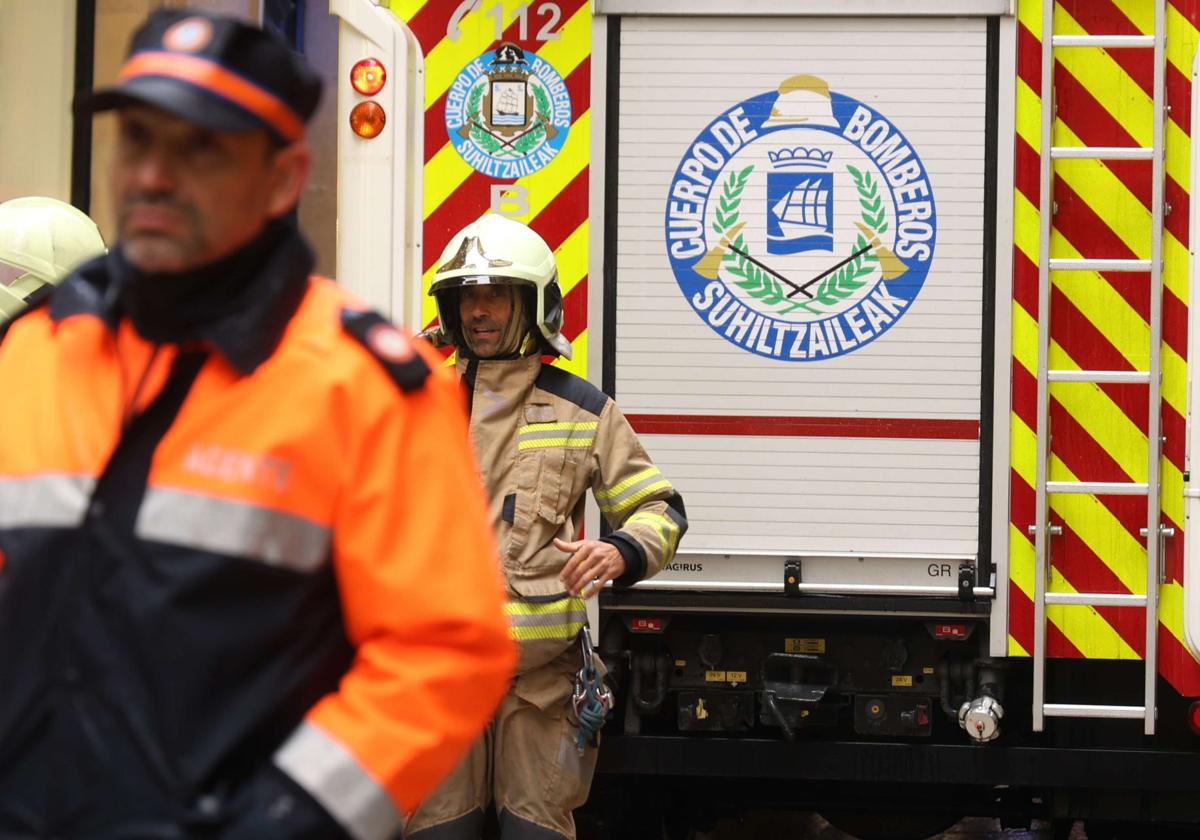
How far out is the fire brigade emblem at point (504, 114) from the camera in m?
5.26

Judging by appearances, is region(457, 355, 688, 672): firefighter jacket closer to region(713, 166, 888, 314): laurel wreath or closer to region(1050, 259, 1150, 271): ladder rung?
region(713, 166, 888, 314): laurel wreath

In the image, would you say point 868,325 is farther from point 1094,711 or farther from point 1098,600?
point 1094,711

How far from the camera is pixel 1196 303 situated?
16.2 ft

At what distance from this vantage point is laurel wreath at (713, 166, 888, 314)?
5133 millimetres

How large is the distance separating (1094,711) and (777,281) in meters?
1.44

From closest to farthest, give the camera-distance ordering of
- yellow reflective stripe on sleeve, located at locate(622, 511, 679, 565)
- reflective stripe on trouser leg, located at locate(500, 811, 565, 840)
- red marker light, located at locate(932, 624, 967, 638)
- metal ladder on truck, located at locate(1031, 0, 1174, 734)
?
1. yellow reflective stripe on sleeve, located at locate(622, 511, 679, 565)
2. reflective stripe on trouser leg, located at locate(500, 811, 565, 840)
3. metal ladder on truck, located at locate(1031, 0, 1174, 734)
4. red marker light, located at locate(932, 624, 967, 638)

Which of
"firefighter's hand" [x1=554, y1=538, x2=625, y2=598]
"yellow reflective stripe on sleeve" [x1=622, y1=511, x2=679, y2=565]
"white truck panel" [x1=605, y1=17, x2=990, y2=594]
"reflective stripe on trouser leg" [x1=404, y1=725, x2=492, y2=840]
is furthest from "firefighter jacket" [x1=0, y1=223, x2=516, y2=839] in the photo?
"white truck panel" [x1=605, y1=17, x2=990, y2=594]

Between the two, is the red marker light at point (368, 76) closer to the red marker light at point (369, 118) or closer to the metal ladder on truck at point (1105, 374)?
the red marker light at point (369, 118)

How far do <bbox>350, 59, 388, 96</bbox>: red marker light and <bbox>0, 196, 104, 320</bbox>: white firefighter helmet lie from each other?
1.11m

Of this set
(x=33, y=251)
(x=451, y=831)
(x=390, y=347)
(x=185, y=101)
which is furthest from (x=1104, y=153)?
(x=185, y=101)

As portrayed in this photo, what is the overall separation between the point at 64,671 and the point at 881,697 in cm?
360

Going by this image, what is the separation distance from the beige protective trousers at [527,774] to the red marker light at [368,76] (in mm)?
1641

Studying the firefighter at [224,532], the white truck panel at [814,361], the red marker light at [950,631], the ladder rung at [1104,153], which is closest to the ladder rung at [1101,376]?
the white truck panel at [814,361]

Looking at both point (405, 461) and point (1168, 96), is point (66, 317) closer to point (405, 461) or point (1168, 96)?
point (405, 461)
